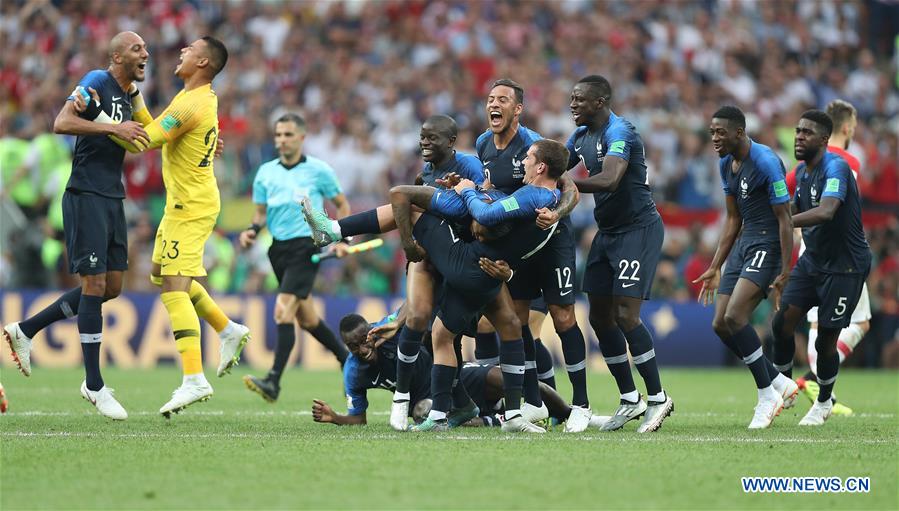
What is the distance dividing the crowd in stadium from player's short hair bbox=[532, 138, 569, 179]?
1102 cm

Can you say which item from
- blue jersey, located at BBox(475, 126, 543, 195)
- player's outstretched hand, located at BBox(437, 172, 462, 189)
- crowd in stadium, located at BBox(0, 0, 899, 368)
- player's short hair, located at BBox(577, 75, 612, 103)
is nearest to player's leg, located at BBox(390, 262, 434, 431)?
player's outstretched hand, located at BBox(437, 172, 462, 189)

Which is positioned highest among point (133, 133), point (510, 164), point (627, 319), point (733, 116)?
point (733, 116)

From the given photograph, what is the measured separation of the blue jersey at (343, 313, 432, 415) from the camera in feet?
32.4

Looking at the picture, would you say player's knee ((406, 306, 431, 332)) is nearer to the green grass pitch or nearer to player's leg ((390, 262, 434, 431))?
player's leg ((390, 262, 434, 431))

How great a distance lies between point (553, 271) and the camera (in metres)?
9.65

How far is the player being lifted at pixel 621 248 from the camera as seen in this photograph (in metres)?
9.64

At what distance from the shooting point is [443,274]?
9117 mm

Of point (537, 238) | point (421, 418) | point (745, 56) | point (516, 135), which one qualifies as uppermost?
point (745, 56)

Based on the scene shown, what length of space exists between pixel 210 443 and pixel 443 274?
6.79 ft

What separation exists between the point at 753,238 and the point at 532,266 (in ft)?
6.12

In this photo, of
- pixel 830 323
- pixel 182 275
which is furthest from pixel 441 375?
pixel 830 323

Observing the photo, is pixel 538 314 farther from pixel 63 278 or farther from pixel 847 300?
pixel 63 278

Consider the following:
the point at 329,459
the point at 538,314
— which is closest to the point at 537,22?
the point at 538,314

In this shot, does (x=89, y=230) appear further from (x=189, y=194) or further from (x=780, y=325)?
Result: (x=780, y=325)
